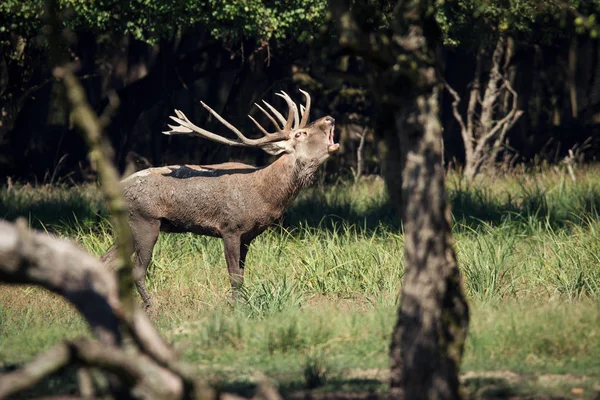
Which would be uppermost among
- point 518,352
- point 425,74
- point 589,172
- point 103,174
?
point 425,74

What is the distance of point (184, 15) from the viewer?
13008mm

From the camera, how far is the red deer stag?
9.55 meters

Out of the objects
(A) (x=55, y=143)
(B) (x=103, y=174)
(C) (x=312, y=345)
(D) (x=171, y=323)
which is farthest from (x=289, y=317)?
(A) (x=55, y=143)

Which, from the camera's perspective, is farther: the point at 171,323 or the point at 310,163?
the point at 310,163

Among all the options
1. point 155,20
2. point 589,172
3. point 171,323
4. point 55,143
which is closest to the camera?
point 171,323

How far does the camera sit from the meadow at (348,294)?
644 centimetres

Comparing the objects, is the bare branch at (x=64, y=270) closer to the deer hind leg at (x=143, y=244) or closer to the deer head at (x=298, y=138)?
the deer hind leg at (x=143, y=244)

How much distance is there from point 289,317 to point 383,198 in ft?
21.2

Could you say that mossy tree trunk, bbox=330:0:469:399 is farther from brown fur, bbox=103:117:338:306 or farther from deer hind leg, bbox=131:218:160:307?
deer hind leg, bbox=131:218:160:307

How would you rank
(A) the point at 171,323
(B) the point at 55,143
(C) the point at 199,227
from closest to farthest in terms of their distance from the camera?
1. (A) the point at 171,323
2. (C) the point at 199,227
3. (B) the point at 55,143

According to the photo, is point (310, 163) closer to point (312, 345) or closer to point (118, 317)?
point (312, 345)

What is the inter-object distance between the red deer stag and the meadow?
50 cm

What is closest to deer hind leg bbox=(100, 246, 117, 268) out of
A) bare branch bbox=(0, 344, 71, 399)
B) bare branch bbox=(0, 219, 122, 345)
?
bare branch bbox=(0, 219, 122, 345)

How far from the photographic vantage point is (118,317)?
14.6 ft
